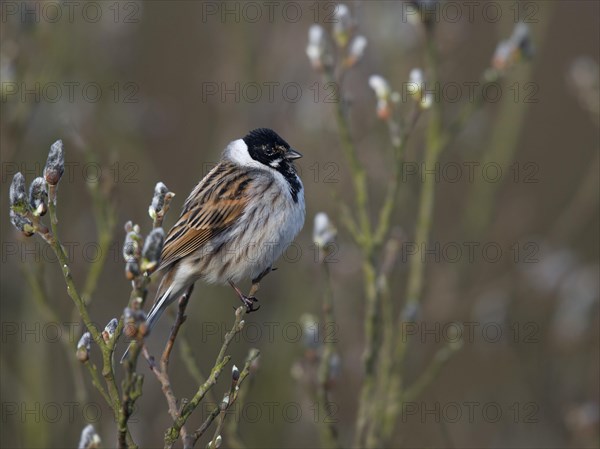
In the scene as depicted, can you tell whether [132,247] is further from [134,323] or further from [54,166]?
[54,166]

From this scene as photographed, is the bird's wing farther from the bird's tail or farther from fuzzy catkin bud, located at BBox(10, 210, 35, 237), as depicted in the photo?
fuzzy catkin bud, located at BBox(10, 210, 35, 237)

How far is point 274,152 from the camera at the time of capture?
420cm

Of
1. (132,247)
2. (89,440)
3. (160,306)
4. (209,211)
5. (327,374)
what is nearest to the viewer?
(132,247)

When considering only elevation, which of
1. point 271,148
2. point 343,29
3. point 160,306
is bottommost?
point 160,306

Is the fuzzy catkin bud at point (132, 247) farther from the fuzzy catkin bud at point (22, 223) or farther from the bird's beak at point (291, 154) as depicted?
the bird's beak at point (291, 154)

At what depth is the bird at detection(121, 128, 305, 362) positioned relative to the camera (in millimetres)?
3908

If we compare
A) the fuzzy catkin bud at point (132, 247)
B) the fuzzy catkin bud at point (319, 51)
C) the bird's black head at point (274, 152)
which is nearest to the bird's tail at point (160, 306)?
the bird's black head at point (274, 152)

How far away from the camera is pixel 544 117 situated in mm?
8602

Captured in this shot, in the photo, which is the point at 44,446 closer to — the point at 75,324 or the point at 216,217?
the point at 75,324

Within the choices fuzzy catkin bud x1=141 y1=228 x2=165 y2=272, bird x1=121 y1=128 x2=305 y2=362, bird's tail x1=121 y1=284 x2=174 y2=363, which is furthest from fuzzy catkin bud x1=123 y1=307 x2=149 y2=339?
bird x1=121 y1=128 x2=305 y2=362

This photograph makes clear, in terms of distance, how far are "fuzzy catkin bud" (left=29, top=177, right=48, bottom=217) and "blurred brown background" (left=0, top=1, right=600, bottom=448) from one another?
1.74 metres

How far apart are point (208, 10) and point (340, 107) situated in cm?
301

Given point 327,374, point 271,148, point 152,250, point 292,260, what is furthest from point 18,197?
point 292,260

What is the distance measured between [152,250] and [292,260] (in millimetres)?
3320
